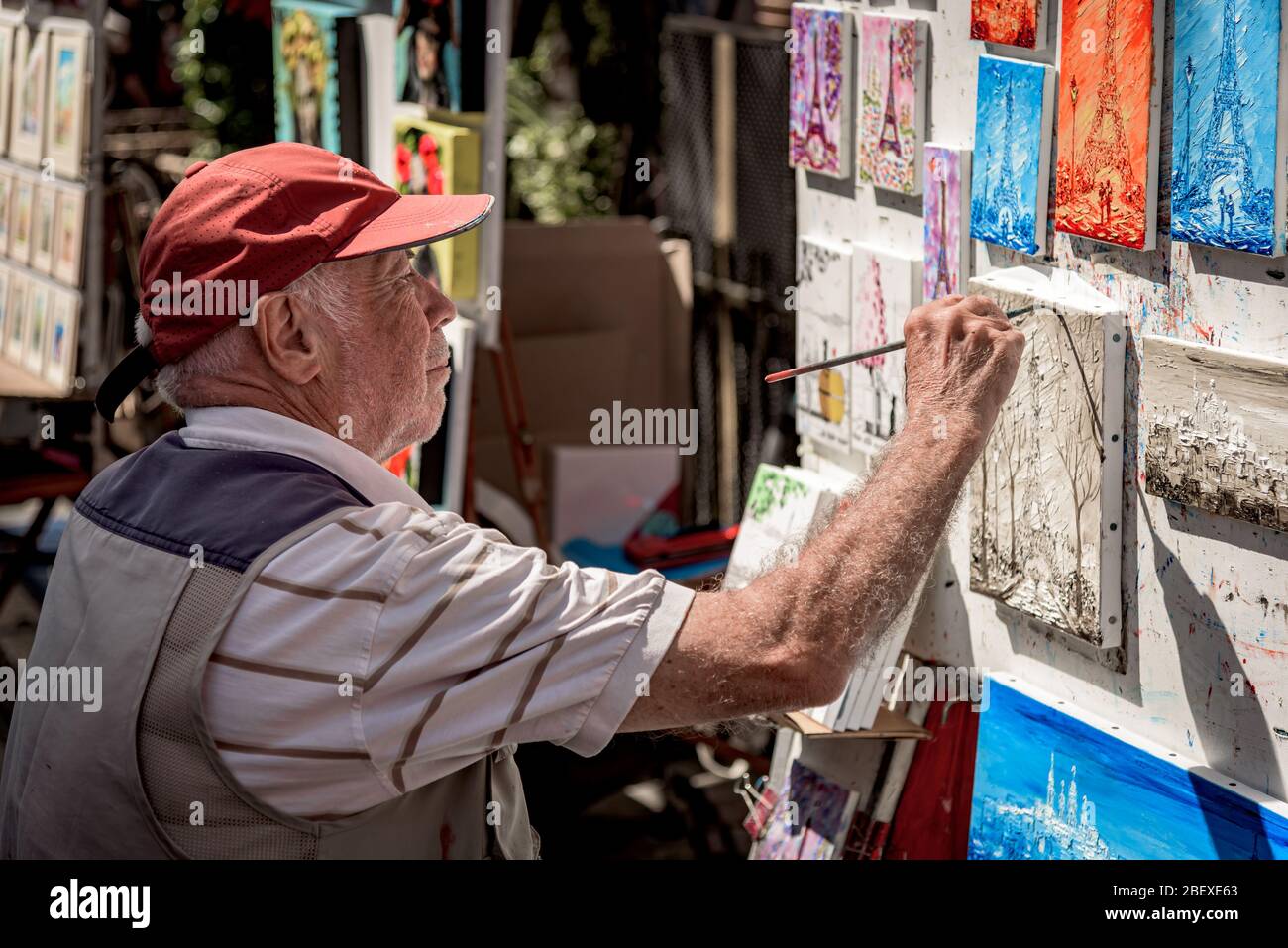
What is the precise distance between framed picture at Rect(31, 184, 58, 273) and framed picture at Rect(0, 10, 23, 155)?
438 mm

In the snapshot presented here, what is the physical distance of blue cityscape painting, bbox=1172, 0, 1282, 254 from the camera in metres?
1.54

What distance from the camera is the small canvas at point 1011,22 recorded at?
6.18 ft

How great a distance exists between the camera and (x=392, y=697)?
4.49 feet

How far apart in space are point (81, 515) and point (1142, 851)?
4.42 ft

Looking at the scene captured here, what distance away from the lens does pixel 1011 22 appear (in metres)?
1.94

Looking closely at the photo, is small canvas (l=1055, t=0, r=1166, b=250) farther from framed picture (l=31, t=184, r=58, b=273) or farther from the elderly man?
framed picture (l=31, t=184, r=58, b=273)

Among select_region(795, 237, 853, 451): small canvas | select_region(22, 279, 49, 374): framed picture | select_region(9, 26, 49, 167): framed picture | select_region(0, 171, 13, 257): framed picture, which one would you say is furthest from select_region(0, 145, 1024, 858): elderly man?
select_region(0, 171, 13, 257): framed picture

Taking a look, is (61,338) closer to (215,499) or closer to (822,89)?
(822,89)

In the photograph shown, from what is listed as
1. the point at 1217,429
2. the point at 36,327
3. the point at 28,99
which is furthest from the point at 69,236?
the point at 1217,429

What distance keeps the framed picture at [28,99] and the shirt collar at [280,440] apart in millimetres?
3469

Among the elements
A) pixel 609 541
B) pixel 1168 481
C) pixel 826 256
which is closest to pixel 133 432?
pixel 609 541

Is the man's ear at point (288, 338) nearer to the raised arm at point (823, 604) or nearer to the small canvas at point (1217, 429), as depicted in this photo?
the raised arm at point (823, 604)

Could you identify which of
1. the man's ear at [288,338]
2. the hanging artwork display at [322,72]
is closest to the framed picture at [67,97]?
the hanging artwork display at [322,72]
